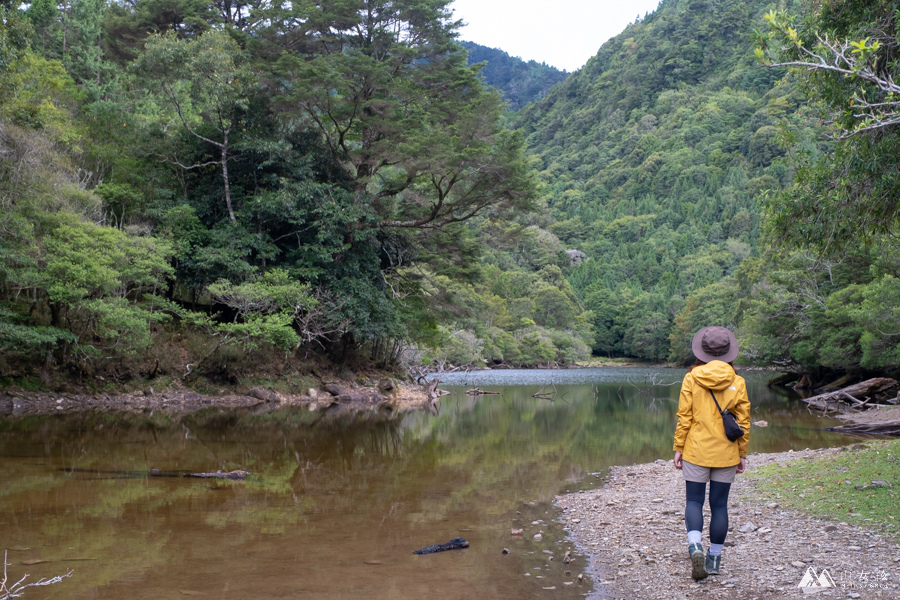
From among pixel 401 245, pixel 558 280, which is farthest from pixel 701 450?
pixel 558 280

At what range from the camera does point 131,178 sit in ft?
81.8

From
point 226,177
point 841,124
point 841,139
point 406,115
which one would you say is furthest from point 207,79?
point 841,139

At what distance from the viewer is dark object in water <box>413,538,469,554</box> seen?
628cm

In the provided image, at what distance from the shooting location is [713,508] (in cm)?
482

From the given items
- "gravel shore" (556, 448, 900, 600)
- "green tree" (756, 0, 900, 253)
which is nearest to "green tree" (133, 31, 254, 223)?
"green tree" (756, 0, 900, 253)

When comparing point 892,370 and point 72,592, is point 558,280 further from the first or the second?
point 72,592

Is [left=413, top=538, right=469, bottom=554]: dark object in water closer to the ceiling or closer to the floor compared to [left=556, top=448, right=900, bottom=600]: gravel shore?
closer to the floor

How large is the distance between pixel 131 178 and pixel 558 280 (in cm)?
7924

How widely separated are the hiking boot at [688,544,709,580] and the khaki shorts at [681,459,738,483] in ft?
1.67

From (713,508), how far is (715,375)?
104 centimetres

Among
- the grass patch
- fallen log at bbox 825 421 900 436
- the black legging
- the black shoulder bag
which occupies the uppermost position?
the black shoulder bag

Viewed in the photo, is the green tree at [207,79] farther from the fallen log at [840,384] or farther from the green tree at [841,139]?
the fallen log at [840,384]

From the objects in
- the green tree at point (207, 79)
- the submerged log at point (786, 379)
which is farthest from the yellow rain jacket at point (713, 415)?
the submerged log at point (786, 379)

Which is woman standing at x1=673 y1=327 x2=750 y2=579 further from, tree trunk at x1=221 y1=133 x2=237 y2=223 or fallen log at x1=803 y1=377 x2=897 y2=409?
tree trunk at x1=221 y1=133 x2=237 y2=223
